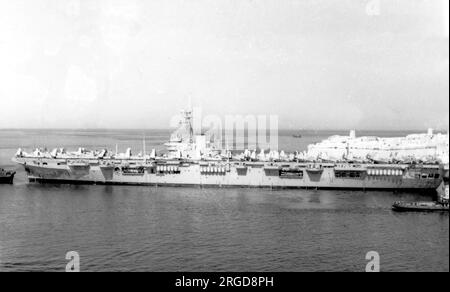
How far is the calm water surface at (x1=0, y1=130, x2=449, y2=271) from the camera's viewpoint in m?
14.2

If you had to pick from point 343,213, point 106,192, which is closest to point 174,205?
point 106,192

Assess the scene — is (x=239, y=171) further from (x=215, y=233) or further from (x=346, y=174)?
(x=215, y=233)

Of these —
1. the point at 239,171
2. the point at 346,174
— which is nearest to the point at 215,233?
the point at 239,171

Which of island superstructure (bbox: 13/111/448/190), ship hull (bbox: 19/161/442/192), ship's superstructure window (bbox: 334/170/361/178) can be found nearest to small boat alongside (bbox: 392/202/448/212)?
island superstructure (bbox: 13/111/448/190)

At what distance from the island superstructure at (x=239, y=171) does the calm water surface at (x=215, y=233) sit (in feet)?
9.26

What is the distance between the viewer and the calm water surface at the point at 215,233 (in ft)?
46.8

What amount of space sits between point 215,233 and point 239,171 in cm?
1258

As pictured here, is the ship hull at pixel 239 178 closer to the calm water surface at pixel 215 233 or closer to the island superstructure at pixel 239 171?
the island superstructure at pixel 239 171

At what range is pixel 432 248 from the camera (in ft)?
50.8

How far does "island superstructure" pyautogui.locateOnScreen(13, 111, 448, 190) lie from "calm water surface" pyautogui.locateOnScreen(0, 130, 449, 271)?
282 cm

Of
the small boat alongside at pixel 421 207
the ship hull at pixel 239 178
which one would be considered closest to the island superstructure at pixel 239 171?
the ship hull at pixel 239 178

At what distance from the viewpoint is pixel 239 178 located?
1178 inches

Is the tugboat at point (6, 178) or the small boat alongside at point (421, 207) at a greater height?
the tugboat at point (6, 178)
